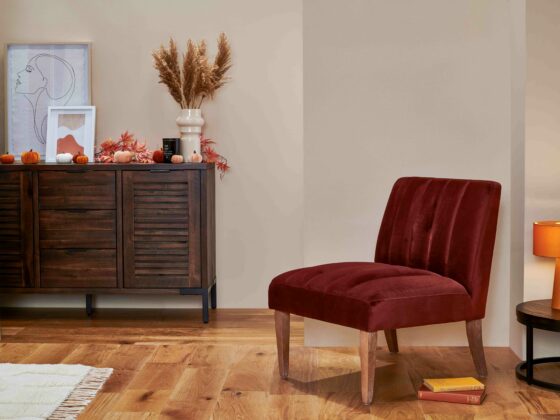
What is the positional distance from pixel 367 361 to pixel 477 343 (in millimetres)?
615

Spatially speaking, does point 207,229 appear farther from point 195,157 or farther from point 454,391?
point 454,391

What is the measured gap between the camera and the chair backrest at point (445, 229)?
3715 millimetres

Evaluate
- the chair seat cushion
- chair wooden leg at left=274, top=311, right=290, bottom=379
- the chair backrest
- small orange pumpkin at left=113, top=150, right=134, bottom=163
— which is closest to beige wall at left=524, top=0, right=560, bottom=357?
the chair backrest

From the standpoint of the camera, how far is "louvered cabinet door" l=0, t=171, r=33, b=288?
503 cm

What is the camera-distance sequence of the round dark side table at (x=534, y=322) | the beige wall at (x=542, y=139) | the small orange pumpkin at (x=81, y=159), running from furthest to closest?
the small orange pumpkin at (x=81, y=159) → the beige wall at (x=542, y=139) → the round dark side table at (x=534, y=322)

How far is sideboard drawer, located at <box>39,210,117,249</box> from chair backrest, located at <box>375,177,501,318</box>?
5.26ft

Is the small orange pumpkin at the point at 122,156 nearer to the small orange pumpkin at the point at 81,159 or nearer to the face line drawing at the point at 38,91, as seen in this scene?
the small orange pumpkin at the point at 81,159

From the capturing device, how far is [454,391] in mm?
3500

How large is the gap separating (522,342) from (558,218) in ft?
1.84

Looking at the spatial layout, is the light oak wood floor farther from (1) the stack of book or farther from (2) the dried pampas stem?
(2) the dried pampas stem

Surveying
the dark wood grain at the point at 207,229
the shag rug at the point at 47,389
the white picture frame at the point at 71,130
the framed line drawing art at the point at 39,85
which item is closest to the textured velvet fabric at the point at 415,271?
the shag rug at the point at 47,389

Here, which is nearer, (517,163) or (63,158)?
(517,163)

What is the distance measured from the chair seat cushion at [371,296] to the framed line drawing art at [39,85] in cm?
221

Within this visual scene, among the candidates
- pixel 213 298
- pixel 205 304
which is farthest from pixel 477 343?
pixel 213 298
